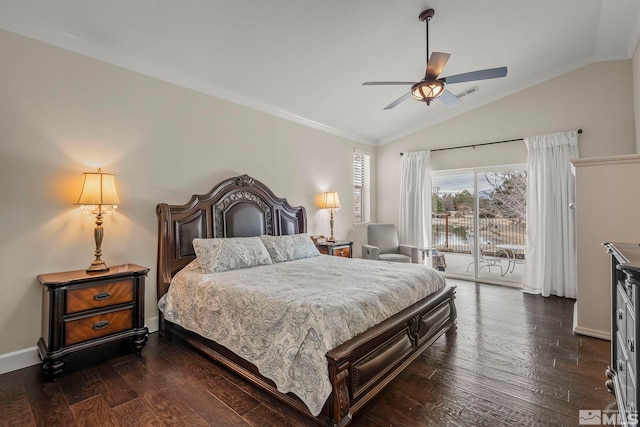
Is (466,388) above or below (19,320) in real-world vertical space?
below

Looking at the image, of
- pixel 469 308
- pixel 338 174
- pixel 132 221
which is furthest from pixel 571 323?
pixel 132 221

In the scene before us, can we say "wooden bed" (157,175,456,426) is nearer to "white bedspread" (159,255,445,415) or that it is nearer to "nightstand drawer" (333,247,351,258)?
"white bedspread" (159,255,445,415)

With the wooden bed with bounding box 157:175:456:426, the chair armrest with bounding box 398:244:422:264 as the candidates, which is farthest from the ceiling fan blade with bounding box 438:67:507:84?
the chair armrest with bounding box 398:244:422:264

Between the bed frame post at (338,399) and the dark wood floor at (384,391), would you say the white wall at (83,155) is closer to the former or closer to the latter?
the dark wood floor at (384,391)

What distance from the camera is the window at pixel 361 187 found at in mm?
6309

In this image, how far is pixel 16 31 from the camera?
8.32 ft

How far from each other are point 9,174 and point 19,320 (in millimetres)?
1230

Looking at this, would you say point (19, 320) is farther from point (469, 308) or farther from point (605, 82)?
point (605, 82)

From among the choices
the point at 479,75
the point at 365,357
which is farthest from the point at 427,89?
the point at 365,357

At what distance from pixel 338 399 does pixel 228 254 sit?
1924 millimetres

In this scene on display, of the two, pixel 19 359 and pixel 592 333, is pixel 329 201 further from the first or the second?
pixel 19 359

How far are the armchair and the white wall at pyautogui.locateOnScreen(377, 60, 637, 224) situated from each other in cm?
83

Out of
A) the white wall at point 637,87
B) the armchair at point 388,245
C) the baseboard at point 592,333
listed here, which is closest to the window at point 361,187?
the armchair at point 388,245

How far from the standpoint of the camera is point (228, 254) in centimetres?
319
